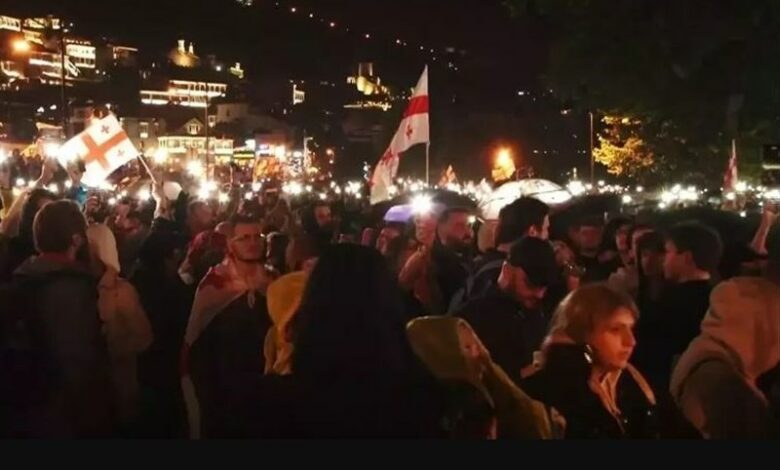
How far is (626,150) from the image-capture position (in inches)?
1499

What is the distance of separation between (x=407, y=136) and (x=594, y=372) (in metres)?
9.92

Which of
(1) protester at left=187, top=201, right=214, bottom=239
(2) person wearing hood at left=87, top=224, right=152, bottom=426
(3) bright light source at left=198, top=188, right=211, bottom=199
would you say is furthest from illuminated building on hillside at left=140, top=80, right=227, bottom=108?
(2) person wearing hood at left=87, top=224, right=152, bottom=426

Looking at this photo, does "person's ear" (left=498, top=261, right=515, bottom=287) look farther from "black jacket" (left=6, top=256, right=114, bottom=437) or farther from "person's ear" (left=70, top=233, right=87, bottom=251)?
"person's ear" (left=70, top=233, right=87, bottom=251)

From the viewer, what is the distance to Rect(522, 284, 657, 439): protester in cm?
403

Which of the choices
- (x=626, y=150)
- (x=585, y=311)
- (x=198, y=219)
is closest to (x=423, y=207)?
(x=198, y=219)

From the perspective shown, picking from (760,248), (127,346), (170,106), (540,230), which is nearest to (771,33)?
(760,248)

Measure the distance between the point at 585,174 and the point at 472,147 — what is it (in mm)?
7693

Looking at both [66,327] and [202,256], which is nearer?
[66,327]

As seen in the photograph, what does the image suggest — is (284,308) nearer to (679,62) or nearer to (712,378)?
(712,378)

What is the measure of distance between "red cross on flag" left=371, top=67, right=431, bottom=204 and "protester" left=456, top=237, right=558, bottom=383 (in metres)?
8.19

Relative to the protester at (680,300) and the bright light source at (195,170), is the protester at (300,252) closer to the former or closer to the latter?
the protester at (680,300)

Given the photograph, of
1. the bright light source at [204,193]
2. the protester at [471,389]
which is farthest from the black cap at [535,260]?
the bright light source at [204,193]

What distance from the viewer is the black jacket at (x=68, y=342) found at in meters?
4.51

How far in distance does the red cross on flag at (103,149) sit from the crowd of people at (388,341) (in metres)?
6.74
